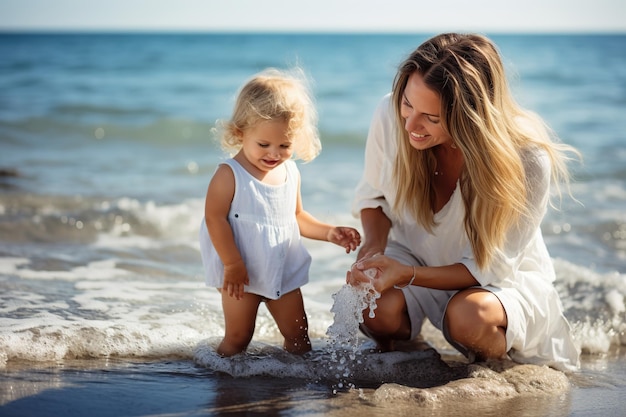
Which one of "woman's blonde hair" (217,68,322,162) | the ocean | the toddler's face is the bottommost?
the ocean

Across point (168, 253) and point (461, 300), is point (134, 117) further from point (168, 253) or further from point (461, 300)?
point (461, 300)

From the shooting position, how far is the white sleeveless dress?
3350 mm

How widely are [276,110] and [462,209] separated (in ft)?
2.99

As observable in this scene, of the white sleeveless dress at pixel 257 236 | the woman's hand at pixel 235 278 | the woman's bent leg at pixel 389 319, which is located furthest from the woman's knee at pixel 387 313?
the woman's hand at pixel 235 278

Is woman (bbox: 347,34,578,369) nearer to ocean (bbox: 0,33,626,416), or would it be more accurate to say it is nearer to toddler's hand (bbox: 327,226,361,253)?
toddler's hand (bbox: 327,226,361,253)

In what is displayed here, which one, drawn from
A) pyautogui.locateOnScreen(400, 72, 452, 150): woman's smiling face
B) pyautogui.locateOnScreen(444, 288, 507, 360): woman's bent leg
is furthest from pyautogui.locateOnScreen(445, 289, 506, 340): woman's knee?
pyautogui.locateOnScreen(400, 72, 452, 150): woman's smiling face

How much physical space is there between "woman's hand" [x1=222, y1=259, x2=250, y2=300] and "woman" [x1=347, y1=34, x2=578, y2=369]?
462 millimetres

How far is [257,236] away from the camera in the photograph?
3371mm

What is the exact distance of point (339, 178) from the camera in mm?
8281

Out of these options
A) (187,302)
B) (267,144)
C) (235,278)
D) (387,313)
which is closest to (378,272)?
(387,313)

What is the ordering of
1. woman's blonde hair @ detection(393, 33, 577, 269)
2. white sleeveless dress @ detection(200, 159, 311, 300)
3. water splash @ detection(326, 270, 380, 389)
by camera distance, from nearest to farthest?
woman's blonde hair @ detection(393, 33, 577, 269), water splash @ detection(326, 270, 380, 389), white sleeveless dress @ detection(200, 159, 311, 300)

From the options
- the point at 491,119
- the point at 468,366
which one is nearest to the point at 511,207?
the point at 491,119

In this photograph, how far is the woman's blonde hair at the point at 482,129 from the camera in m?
3.03

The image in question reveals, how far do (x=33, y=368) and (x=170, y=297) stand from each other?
1.21m
